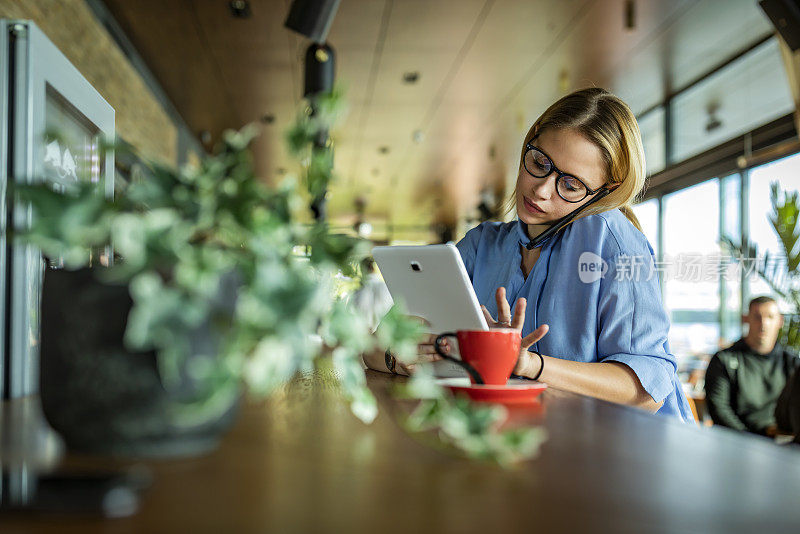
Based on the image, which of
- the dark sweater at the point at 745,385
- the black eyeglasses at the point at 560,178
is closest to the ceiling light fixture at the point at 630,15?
the dark sweater at the point at 745,385

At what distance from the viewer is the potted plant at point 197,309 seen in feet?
1.45

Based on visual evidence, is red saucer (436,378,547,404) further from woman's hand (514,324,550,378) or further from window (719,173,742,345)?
window (719,173,742,345)

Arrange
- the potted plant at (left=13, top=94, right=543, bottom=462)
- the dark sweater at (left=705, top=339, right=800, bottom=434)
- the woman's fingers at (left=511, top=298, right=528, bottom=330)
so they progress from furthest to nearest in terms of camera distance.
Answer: the dark sweater at (left=705, top=339, right=800, bottom=434), the woman's fingers at (left=511, top=298, right=528, bottom=330), the potted plant at (left=13, top=94, right=543, bottom=462)

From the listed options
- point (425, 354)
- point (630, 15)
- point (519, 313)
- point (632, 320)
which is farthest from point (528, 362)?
point (630, 15)

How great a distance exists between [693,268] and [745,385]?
8.62 ft

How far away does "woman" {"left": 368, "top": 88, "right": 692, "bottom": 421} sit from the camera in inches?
60.2

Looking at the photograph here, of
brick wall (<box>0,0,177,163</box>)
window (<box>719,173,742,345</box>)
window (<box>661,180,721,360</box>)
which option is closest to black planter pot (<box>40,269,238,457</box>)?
brick wall (<box>0,0,177,163</box>)

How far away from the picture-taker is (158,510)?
412 millimetres

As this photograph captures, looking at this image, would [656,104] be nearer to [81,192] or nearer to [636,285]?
[636,285]

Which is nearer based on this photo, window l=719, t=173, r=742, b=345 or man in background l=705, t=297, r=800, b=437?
man in background l=705, t=297, r=800, b=437

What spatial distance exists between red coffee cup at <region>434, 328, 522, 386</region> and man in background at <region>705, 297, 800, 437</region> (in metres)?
3.74

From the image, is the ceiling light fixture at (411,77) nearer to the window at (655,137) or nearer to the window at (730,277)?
the window at (655,137)

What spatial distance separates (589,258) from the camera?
1.67m

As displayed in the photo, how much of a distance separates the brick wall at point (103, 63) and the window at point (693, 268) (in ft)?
16.3
